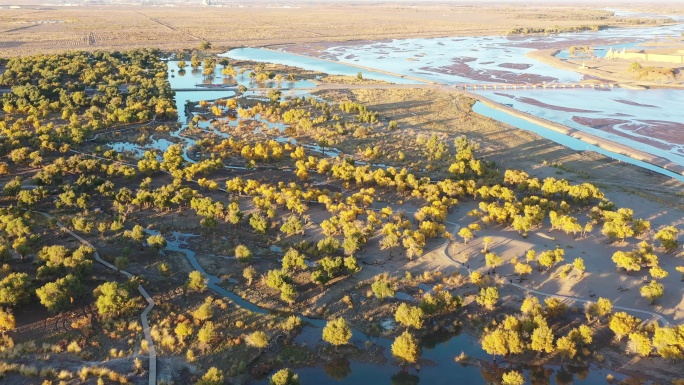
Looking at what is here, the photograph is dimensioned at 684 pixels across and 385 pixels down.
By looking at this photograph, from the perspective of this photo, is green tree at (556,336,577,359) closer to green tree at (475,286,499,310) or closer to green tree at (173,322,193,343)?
green tree at (475,286,499,310)

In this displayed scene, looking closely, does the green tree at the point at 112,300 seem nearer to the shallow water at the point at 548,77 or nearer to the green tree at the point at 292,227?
the green tree at the point at 292,227

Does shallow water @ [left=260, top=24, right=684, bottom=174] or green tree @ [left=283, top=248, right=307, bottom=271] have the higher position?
shallow water @ [left=260, top=24, right=684, bottom=174]

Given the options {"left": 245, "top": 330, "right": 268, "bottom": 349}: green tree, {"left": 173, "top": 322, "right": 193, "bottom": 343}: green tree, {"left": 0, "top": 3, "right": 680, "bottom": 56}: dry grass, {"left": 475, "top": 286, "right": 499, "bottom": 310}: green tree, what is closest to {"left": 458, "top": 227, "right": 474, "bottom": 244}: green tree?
{"left": 475, "top": 286, "right": 499, "bottom": 310}: green tree

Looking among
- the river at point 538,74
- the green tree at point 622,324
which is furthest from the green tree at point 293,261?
the river at point 538,74

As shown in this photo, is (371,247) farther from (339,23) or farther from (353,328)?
(339,23)

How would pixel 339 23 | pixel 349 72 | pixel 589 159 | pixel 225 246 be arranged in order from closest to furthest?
1. pixel 225 246
2. pixel 589 159
3. pixel 349 72
4. pixel 339 23

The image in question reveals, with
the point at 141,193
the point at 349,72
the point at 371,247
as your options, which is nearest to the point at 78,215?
the point at 141,193

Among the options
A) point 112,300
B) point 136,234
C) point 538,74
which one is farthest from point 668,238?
point 538,74
